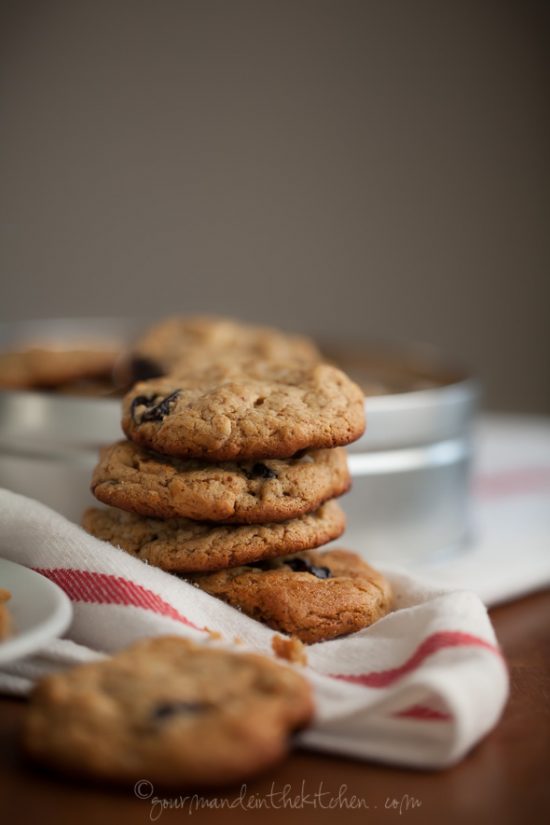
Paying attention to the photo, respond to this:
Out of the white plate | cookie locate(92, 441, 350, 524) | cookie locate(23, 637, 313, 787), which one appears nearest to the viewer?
cookie locate(23, 637, 313, 787)

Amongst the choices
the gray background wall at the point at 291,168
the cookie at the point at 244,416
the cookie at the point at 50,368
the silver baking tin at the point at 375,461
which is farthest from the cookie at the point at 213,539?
the gray background wall at the point at 291,168

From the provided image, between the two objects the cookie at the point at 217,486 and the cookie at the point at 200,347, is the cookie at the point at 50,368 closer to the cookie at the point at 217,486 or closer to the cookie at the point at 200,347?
the cookie at the point at 200,347

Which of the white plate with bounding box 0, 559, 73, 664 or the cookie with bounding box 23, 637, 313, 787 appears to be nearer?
the cookie with bounding box 23, 637, 313, 787

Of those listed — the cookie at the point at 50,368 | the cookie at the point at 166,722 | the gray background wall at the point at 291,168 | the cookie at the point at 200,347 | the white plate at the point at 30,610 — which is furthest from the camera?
the gray background wall at the point at 291,168

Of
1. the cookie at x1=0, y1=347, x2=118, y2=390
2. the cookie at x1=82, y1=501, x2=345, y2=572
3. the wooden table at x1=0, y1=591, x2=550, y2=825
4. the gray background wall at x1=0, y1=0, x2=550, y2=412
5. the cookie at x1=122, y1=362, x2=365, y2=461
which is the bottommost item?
the wooden table at x1=0, y1=591, x2=550, y2=825

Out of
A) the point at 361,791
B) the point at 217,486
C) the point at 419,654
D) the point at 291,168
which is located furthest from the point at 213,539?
the point at 291,168

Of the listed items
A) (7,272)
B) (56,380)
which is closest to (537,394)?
(7,272)

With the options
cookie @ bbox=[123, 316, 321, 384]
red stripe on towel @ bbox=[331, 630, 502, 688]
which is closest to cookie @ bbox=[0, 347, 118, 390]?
cookie @ bbox=[123, 316, 321, 384]

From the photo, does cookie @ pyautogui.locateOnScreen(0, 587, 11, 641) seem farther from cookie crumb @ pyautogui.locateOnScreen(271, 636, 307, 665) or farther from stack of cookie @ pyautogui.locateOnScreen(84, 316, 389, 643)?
cookie crumb @ pyautogui.locateOnScreen(271, 636, 307, 665)
